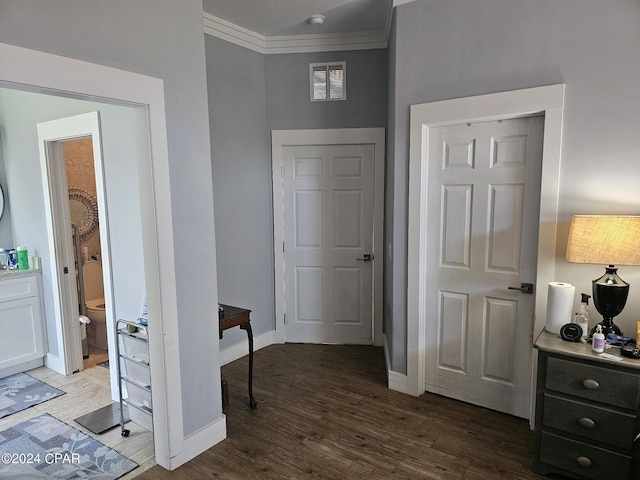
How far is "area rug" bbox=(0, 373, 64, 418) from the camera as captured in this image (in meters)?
3.08

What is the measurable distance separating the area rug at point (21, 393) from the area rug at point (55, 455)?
1.00 ft

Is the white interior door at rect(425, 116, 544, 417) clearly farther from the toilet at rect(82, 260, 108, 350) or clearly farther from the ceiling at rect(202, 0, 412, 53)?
the toilet at rect(82, 260, 108, 350)

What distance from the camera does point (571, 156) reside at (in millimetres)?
2408

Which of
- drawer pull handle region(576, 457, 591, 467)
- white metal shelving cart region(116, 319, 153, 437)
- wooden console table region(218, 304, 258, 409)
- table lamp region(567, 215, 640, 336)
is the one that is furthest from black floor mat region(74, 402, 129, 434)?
table lamp region(567, 215, 640, 336)

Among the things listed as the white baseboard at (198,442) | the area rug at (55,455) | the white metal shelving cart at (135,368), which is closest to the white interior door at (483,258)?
the white baseboard at (198,442)

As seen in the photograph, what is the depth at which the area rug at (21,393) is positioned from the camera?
308 centimetres

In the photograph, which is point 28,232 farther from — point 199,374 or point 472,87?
point 472,87

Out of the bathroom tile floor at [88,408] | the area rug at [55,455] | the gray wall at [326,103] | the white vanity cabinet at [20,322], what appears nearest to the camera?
the area rug at [55,455]

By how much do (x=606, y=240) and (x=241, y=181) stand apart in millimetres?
2836

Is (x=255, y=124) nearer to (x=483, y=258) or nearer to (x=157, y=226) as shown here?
(x=157, y=226)

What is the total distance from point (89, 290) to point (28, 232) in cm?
126

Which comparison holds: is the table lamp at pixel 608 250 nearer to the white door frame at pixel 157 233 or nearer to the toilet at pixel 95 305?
the white door frame at pixel 157 233

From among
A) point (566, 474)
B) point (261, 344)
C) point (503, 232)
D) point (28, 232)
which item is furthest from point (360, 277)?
point (28, 232)

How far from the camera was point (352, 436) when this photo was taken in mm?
2643
